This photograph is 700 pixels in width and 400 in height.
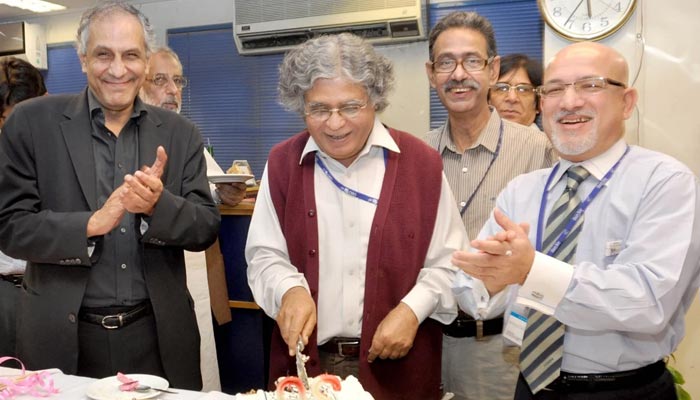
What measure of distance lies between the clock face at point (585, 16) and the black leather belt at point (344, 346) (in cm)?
303

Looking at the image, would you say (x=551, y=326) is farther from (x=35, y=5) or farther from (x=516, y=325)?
(x=35, y=5)

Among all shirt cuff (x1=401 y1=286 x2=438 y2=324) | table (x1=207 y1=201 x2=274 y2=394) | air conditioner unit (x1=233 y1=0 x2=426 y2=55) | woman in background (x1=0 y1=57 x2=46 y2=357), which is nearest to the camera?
shirt cuff (x1=401 y1=286 x2=438 y2=324)

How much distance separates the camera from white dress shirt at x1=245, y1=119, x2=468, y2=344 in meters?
1.78

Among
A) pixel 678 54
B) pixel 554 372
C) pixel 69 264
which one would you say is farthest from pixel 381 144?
pixel 678 54

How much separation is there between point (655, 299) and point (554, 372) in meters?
0.30

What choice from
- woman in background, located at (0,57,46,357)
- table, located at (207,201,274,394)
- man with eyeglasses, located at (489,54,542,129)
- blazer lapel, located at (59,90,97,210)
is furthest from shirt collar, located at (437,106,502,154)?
woman in background, located at (0,57,46,357)

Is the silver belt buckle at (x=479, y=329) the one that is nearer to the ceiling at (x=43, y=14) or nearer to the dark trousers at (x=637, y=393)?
the dark trousers at (x=637, y=393)

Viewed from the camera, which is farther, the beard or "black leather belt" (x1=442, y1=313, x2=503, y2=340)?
"black leather belt" (x1=442, y1=313, x2=503, y2=340)

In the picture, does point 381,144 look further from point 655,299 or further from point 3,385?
point 3,385

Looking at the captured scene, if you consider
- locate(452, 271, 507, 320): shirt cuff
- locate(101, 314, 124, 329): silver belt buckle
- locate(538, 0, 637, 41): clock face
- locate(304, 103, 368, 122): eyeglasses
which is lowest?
locate(101, 314, 124, 329): silver belt buckle

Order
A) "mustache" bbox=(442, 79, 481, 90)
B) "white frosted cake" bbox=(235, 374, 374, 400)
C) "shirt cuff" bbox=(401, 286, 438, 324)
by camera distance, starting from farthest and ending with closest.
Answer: "mustache" bbox=(442, 79, 481, 90) < "shirt cuff" bbox=(401, 286, 438, 324) < "white frosted cake" bbox=(235, 374, 374, 400)

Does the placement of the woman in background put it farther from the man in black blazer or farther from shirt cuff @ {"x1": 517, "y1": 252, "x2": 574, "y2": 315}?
shirt cuff @ {"x1": 517, "y1": 252, "x2": 574, "y2": 315}

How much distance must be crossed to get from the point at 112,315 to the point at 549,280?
1.28 m

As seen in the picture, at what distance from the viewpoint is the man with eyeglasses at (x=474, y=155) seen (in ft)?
6.75
